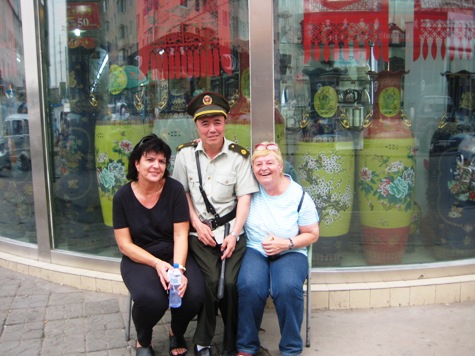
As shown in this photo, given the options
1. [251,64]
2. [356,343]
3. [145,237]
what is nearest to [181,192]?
[145,237]

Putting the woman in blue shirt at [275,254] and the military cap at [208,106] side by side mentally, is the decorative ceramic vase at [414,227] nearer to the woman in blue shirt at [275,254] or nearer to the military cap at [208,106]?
the woman in blue shirt at [275,254]

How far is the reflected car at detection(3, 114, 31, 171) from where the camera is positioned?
14.7 ft

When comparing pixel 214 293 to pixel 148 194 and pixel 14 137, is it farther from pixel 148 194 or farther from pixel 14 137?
pixel 14 137

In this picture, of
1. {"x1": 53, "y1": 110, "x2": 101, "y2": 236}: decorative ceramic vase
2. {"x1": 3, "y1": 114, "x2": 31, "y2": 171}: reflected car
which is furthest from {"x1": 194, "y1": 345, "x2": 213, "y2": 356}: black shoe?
{"x1": 3, "y1": 114, "x2": 31, "y2": 171}: reflected car

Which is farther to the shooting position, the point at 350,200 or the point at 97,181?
the point at 97,181

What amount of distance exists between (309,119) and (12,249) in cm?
Answer: 278

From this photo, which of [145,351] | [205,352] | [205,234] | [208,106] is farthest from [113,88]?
[205,352]

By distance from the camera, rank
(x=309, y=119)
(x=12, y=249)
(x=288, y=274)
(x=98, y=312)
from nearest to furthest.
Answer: (x=288, y=274) → (x=98, y=312) → (x=309, y=119) → (x=12, y=249)

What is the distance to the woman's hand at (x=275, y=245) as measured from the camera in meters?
2.92

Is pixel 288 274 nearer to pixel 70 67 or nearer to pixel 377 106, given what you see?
pixel 377 106

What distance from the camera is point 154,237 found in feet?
9.84

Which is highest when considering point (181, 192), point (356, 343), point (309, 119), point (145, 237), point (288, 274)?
point (309, 119)

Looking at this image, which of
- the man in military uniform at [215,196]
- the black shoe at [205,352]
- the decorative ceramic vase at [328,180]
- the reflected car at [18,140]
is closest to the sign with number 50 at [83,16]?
the reflected car at [18,140]

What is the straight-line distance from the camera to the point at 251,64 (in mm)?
3627
